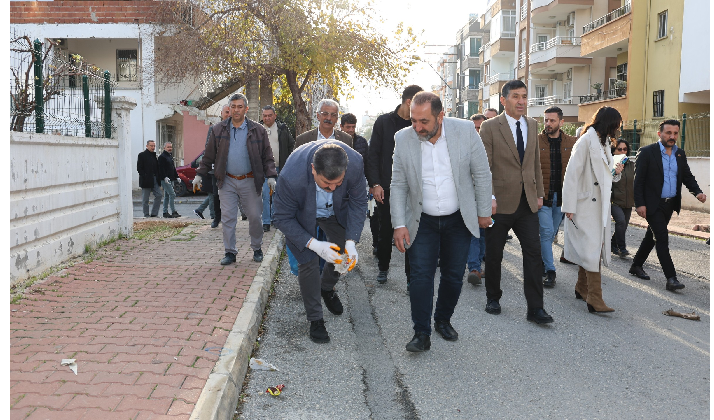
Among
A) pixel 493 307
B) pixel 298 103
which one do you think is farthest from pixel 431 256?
pixel 298 103

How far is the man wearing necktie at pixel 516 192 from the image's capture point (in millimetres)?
5867

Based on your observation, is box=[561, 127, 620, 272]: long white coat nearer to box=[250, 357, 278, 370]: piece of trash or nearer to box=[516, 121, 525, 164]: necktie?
box=[516, 121, 525, 164]: necktie

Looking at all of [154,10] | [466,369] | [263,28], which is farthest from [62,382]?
[154,10]

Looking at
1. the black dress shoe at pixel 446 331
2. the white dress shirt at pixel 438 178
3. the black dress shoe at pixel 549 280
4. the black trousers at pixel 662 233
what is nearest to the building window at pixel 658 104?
the black trousers at pixel 662 233

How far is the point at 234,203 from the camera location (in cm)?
789

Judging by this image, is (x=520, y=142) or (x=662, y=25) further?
(x=662, y=25)

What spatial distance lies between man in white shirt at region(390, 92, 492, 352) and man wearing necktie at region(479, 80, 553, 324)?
2.80 feet

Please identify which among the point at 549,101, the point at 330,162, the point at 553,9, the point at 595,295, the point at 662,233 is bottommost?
the point at 595,295

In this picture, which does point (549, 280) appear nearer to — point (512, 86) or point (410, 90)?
point (512, 86)

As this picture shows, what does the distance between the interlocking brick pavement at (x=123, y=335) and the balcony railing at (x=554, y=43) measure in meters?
31.4

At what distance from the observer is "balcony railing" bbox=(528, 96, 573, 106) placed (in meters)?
36.4

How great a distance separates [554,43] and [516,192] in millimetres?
33032

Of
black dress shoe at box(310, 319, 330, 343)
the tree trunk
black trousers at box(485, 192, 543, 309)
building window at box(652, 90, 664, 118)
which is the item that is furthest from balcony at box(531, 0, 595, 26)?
black dress shoe at box(310, 319, 330, 343)

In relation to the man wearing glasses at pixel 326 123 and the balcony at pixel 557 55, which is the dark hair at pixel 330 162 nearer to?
the man wearing glasses at pixel 326 123
